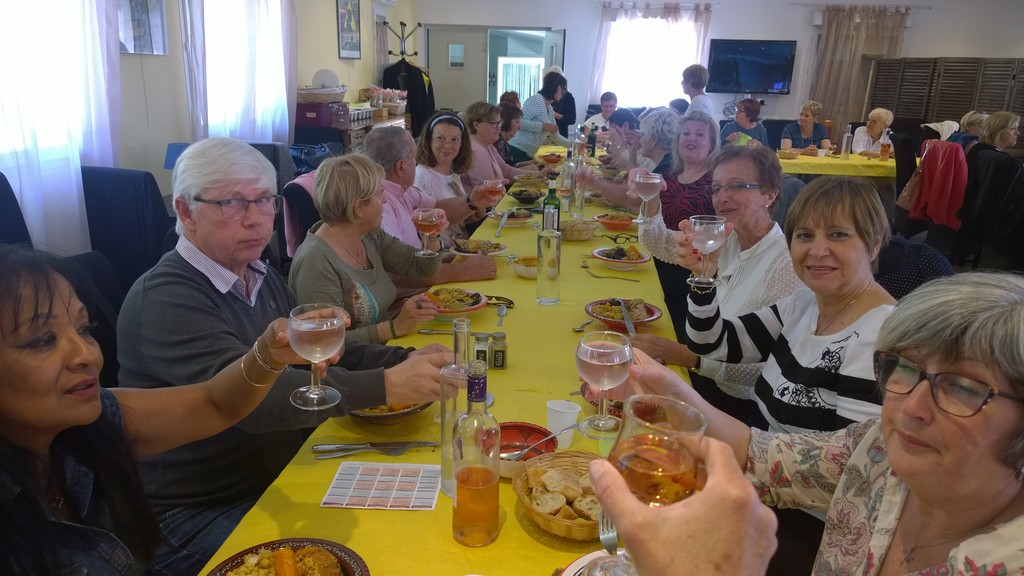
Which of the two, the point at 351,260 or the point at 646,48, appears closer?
the point at 351,260

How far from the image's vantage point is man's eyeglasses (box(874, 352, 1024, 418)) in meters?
0.89

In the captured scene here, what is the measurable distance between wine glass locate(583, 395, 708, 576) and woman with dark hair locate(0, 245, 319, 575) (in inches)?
32.3

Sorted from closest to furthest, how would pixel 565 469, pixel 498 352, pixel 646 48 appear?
1. pixel 565 469
2. pixel 498 352
3. pixel 646 48

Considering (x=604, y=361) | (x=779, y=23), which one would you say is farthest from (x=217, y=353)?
(x=779, y=23)

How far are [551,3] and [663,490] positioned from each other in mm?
11352

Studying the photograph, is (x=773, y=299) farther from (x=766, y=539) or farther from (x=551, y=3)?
(x=551, y=3)

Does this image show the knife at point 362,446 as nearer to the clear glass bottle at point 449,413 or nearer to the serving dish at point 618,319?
the clear glass bottle at point 449,413

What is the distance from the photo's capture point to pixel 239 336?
67.6 inches

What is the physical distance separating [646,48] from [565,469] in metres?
10.9

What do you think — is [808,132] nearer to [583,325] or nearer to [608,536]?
[583,325]

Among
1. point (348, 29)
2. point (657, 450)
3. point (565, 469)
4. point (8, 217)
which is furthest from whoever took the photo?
point (348, 29)

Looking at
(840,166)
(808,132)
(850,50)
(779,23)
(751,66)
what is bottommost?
(840,166)

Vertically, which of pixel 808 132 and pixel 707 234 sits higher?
pixel 808 132

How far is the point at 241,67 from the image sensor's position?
5637 millimetres
